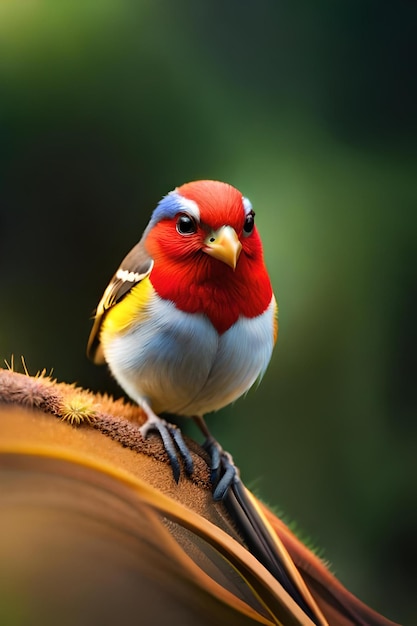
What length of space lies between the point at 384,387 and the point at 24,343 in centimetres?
49

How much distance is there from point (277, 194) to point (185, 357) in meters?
0.27

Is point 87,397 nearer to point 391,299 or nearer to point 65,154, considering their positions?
point 65,154

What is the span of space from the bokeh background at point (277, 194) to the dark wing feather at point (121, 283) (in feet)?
0.04

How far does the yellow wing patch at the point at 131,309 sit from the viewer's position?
0.73 metres

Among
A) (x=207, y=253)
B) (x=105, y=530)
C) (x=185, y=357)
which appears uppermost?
(x=207, y=253)

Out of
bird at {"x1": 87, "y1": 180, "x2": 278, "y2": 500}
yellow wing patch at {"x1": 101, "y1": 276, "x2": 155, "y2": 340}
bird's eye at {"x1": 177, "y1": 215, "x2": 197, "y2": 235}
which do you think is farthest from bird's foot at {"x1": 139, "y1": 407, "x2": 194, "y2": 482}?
bird's eye at {"x1": 177, "y1": 215, "x2": 197, "y2": 235}

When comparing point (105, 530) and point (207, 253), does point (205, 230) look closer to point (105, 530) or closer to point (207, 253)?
point (207, 253)

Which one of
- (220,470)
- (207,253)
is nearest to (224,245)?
(207,253)

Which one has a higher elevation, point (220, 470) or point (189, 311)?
point (189, 311)

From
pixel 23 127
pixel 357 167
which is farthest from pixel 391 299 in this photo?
pixel 23 127

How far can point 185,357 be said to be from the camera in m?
0.72

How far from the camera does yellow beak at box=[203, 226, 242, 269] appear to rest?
2.19 ft

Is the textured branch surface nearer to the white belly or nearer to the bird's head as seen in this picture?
the white belly

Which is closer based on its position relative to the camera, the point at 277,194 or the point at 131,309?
the point at 131,309
